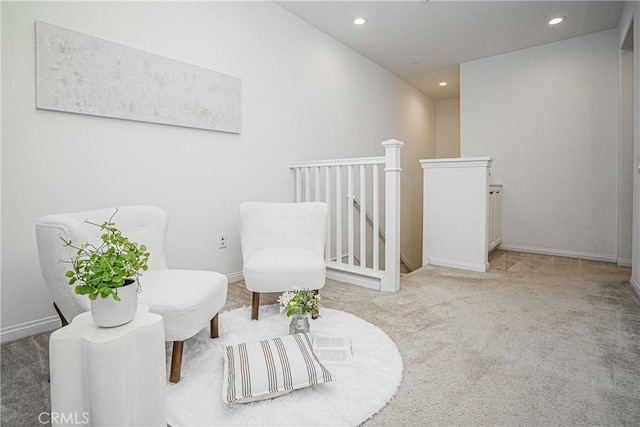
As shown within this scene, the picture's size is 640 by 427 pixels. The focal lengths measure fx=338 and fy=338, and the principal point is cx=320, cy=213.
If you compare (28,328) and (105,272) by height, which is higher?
(105,272)

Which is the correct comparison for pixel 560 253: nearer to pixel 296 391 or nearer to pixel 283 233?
pixel 283 233

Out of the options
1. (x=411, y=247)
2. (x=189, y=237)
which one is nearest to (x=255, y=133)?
(x=189, y=237)

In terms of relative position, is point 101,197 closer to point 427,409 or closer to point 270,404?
point 270,404

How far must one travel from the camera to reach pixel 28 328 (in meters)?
1.90

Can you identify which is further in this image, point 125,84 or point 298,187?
point 298,187

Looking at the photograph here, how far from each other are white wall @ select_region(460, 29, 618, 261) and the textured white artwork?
11.5ft

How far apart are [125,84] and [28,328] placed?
156 cm

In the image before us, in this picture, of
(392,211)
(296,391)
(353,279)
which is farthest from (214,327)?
(392,211)

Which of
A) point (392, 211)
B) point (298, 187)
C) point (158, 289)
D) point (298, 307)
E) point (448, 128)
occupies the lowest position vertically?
point (298, 307)

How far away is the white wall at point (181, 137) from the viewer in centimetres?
185

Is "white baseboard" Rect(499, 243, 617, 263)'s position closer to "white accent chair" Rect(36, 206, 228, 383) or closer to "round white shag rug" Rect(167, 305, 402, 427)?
"round white shag rug" Rect(167, 305, 402, 427)

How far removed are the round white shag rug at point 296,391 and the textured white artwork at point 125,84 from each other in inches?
60.8

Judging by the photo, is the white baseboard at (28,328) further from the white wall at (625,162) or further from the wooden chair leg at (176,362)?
the white wall at (625,162)

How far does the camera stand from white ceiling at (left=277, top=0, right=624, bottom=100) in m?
3.25
